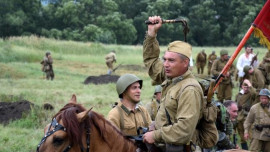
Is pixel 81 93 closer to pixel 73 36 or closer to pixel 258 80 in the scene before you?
pixel 258 80

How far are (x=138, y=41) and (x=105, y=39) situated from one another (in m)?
12.4

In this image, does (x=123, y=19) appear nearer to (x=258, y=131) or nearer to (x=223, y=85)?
(x=223, y=85)

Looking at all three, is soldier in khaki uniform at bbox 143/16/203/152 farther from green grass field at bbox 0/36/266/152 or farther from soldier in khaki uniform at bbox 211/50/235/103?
soldier in khaki uniform at bbox 211/50/235/103

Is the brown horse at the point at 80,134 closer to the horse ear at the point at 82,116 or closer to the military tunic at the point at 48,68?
the horse ear at the point at 82,116

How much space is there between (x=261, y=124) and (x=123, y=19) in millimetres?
59755

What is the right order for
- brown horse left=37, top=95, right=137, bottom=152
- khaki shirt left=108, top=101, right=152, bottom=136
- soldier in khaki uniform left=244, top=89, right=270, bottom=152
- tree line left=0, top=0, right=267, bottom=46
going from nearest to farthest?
brown horse left=37, top=95, right=137, bottom=152 < khaki shirt left=108, top=101, right=152, bottom=136 < soldier in khaki uniform left=244, top=89, right=270, bottom=152 < tree line left=0, top=0, right=267, bottom=46

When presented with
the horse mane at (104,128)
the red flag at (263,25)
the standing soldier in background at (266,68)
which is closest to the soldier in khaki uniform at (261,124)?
the red flag at (263,25)

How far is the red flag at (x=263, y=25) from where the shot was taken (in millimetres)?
7594

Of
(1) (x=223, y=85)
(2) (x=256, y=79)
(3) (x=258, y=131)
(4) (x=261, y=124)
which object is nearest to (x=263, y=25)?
(4) (x=261, y=124)

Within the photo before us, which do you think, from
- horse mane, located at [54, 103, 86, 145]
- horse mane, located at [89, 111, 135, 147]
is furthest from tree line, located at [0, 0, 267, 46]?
horse mane, located at [54, 103, 86, 145]

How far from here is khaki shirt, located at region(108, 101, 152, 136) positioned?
614 centimetres

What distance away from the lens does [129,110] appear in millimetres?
6348

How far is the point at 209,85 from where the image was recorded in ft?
17.5

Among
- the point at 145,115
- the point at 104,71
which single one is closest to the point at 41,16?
the point at 104,71
